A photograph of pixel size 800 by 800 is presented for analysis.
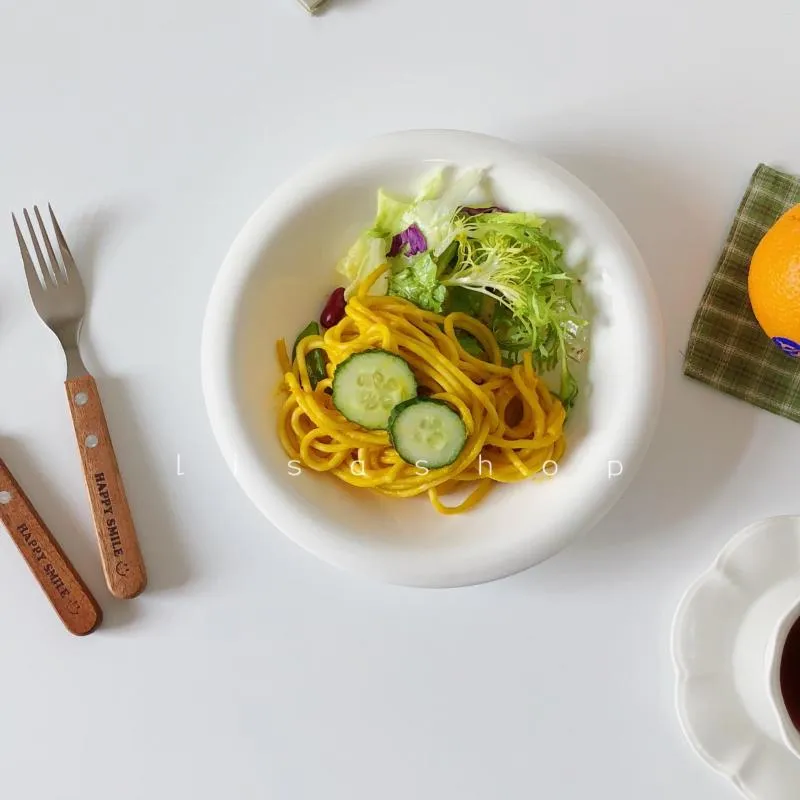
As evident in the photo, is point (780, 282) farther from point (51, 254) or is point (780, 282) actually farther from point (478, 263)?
point (51, 254)

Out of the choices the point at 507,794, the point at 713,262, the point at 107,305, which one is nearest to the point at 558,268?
the point at 713,262

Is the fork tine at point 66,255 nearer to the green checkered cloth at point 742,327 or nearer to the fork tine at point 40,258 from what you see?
the fork tine at point 40,258

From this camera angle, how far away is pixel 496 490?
1464 mm

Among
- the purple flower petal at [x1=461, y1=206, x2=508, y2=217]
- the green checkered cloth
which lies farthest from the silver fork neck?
the green checkered cloth

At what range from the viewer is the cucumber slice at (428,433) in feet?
4.42

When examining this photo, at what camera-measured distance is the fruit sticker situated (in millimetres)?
1338

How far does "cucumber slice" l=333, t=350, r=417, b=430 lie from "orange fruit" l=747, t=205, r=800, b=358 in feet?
1.85

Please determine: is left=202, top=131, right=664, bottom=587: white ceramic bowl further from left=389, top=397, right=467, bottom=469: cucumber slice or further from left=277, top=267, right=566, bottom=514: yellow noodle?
left=389, top=397, right=467, bottom=469: cucumber slice

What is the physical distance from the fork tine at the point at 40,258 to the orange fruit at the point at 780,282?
1.23 meters

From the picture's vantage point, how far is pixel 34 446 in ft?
5.21

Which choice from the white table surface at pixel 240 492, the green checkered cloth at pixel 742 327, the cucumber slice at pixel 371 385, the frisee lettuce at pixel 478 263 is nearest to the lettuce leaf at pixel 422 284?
the frisee lettuce at pixel 478 263

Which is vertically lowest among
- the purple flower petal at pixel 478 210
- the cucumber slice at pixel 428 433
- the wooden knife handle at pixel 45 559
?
the wooden knife handle at pixel 45 559

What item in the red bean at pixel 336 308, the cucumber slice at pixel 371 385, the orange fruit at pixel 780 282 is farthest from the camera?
the red bean at pixel 336 308

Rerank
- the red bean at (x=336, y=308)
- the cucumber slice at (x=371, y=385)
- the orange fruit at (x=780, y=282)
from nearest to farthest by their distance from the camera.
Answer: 1. the orange fruit at (x=780, y=282)
2. the cucumber slice at (x=371, y=385)
3. the red bean at (x=336, y=308)
